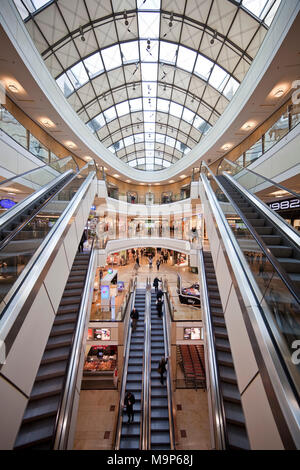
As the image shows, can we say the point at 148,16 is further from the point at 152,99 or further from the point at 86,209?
the point at 86,209

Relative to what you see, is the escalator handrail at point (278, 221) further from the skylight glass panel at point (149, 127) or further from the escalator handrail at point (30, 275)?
the skylight glass panel at point (149, 127)

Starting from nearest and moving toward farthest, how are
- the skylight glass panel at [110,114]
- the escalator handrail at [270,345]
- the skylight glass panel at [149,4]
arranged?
the escalator handrail at [270,345], the skylight glass panel at [149,4], the skylight glass panel at [110,114]

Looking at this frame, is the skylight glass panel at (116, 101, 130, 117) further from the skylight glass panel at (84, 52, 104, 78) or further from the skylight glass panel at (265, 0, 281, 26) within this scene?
the skylight glass panel at (265, 0, 281, 26)

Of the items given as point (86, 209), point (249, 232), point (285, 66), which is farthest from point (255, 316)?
point (285, 66)

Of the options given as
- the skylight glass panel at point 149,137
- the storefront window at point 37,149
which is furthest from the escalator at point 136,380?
the skylight glass panel at point 149,137

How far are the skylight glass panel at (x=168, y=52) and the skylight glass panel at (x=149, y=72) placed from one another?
111 cm

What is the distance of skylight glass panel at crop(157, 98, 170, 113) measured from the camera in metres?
18.7

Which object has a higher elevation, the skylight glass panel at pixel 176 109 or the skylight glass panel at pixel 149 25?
the skylight glass panel at pixel 149 25

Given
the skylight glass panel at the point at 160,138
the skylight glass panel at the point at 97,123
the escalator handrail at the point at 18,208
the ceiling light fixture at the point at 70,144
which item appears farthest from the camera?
the skylight glass panel at the point at 160,138

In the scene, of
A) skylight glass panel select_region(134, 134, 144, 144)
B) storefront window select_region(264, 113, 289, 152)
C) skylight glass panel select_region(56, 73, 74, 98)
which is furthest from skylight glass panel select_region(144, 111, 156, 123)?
storefront window select_region(264, 113, 289, 152)

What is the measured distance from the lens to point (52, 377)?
3975mm

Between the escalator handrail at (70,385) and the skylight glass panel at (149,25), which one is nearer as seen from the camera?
the escalator handrail at (70,385)

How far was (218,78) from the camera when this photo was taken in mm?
12875

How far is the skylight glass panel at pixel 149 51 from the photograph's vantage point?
13219 millimetres
